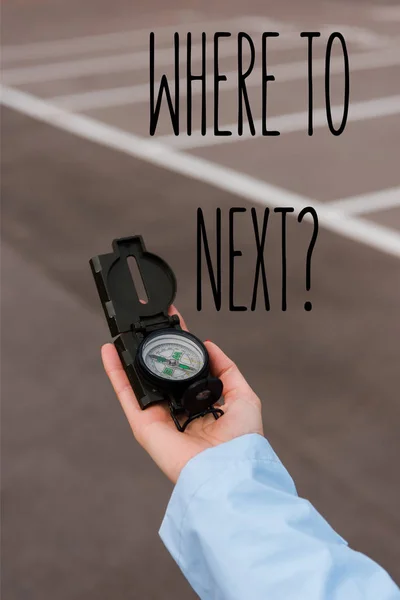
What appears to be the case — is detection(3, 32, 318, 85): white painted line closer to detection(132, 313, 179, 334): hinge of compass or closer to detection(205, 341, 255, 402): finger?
detection(132, 313, 179, 334): hinge of compass

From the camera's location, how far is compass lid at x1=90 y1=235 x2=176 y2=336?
5.14ft

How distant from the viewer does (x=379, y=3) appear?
7352 mm

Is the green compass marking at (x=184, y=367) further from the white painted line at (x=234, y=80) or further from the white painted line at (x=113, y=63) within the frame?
the white painted line at (x=113, y=63)

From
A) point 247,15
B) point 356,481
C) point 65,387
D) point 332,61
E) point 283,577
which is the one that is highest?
point 247,15

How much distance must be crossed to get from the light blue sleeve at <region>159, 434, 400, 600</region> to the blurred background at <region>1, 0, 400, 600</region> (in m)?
0.82

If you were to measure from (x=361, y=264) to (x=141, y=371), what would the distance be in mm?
1676

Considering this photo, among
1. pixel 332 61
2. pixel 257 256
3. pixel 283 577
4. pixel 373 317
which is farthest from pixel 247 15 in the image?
pixel 283 577

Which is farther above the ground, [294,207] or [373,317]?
[294,207]

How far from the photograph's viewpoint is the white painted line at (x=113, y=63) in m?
5.25

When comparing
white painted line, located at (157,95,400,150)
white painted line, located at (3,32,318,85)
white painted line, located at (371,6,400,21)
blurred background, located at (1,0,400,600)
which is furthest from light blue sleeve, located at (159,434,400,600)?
white painted line, located at (371,6,400,21)

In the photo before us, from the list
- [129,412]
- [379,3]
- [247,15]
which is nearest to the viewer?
[129,412]

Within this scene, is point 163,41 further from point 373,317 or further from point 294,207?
point 373,317

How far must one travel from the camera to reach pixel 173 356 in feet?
4.89

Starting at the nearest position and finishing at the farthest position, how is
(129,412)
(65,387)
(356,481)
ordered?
(129,412) → (356,481) → (65,387)
